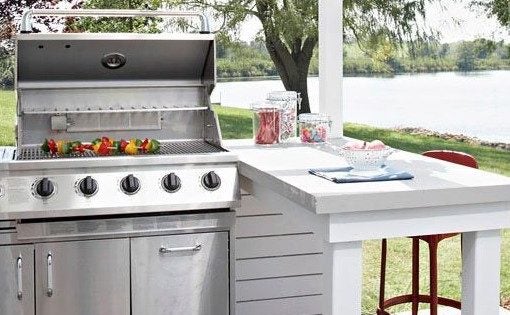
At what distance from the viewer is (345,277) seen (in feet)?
7.09

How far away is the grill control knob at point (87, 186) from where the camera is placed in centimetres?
279

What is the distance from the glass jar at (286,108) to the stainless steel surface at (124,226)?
616 mm

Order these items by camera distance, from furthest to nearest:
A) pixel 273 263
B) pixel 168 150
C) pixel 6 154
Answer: pixel 273 263
pixel 168 150
pixel 6 154

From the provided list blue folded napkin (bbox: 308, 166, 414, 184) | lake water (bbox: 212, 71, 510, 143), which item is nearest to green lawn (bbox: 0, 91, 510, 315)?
lake water (bbox: 212, 71, 510, 143)

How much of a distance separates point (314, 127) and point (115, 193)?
0.97 m

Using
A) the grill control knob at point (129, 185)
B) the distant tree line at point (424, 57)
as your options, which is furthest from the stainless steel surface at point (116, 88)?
the distant tree line at point (424, 57)

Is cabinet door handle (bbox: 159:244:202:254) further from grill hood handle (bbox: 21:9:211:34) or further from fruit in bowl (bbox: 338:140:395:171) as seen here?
grill hood handle (bbox: 21:9:211:34)

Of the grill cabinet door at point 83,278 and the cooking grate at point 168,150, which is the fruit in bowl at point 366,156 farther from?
the grill cabinet door at point 83,278

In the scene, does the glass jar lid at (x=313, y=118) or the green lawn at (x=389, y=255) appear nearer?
the glass jar lid at (x=313, y=118)

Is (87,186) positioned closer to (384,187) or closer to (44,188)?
(44,188)

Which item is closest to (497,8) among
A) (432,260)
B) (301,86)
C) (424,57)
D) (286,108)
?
(424,57)

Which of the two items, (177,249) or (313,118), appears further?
(313,118)

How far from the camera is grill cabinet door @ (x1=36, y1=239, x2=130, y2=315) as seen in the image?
2.82 meters

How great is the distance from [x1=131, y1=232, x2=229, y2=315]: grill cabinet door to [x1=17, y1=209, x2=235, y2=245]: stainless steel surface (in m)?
0.03
